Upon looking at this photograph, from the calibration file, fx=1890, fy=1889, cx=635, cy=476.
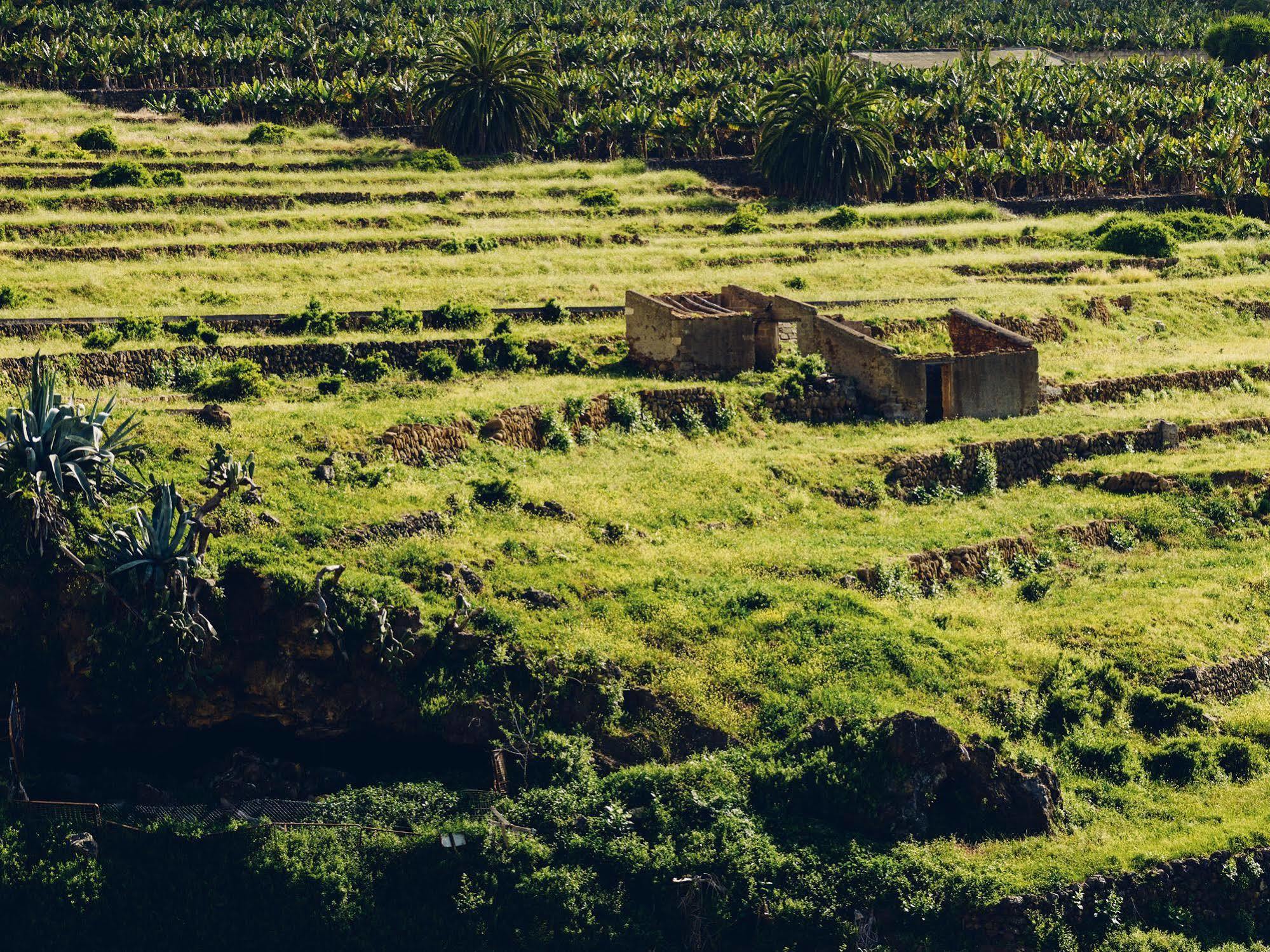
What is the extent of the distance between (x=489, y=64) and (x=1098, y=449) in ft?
126

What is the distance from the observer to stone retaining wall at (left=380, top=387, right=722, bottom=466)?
134 feet

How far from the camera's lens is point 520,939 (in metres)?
31.6

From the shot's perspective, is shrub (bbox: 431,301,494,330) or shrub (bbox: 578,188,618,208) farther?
shrub (bbox: 578,188,618,208)

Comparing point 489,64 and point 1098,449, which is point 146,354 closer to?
point 1098,449

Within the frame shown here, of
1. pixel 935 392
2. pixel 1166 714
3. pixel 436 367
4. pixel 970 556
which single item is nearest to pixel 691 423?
pixel 436 367

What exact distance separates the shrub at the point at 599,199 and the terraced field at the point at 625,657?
808 inches

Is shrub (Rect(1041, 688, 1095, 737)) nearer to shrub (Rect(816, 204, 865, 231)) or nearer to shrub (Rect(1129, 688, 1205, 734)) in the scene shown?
shrub (Rect(1129, 688, 1205, 734))

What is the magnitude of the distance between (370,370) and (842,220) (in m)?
27.4

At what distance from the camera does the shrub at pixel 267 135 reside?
76.9 m

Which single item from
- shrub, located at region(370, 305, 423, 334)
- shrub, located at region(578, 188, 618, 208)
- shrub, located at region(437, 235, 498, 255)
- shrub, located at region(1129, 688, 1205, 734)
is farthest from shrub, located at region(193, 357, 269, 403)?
shrub, located at region(578, 188, 618, 208)

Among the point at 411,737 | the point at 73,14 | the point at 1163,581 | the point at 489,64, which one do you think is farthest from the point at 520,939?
the point at 73,14

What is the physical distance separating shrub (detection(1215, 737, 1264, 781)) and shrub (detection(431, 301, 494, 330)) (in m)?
23.7

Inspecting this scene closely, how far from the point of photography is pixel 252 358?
4681cm

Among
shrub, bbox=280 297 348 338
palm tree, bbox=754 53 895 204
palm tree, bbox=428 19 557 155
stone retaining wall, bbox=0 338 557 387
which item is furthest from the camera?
palm tree, bbox=428 19 557 155
